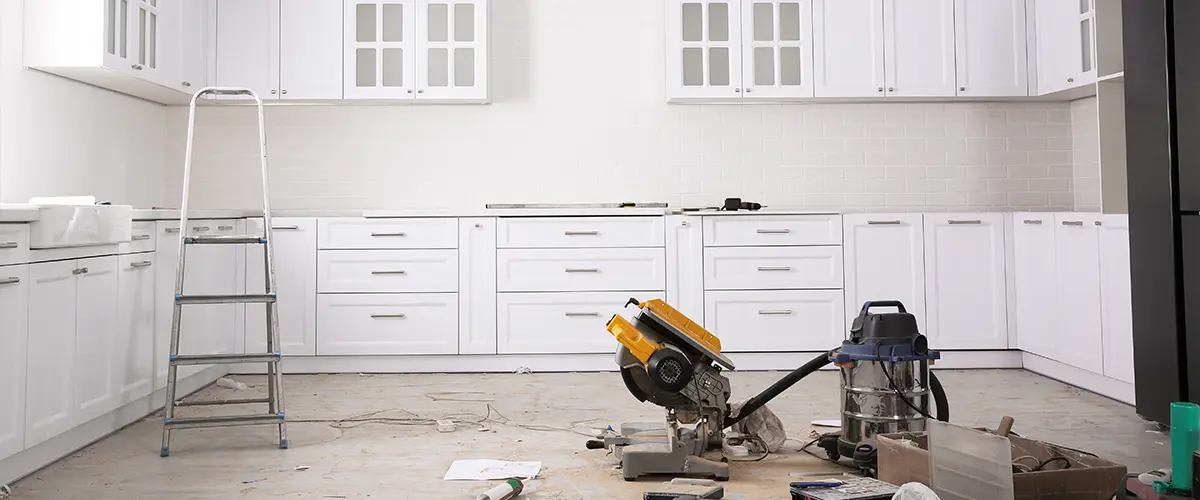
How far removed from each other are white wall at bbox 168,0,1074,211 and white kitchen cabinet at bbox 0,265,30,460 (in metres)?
2.68

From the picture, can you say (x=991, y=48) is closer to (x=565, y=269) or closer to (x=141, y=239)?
(x=565, y=269)

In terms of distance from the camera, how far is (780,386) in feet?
9.21

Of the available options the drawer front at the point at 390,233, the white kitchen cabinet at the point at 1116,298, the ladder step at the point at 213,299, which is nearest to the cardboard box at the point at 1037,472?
the white kitchen cabinet at the point at 1116,298

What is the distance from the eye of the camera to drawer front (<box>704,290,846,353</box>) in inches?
192

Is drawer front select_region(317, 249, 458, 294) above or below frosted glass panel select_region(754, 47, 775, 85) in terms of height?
below

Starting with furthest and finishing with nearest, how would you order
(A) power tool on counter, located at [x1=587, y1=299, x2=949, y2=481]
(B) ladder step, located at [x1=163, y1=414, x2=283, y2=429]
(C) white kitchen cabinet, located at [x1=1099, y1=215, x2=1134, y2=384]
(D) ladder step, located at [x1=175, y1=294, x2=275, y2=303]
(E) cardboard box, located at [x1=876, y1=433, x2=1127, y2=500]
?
(C) white kitchen cabinet, located at [x1=1099, y1=215, x2=1134, y2=384] < (D) ladder step, located at [x1=175, y1=294, x2=275, y2=303] < (B) ladder step, located at [x1=163, y1=414, x2=283, y2=429] < (A) power tool on counter, located at [x1=587, y1=299, x2=949, y2=481] < (E) cardboard box, located at [x1=876, y1=433, x2=1127, y2=500]

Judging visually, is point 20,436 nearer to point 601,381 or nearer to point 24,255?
point 24,255

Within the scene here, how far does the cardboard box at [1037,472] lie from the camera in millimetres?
2176

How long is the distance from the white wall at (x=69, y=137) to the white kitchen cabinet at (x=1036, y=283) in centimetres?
497

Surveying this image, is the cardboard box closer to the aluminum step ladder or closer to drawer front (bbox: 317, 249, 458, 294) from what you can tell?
the aluminum step ladder

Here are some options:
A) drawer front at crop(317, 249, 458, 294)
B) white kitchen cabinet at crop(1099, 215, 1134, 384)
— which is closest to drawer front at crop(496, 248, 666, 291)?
drawer front at crop(317, 249, 458, 294)

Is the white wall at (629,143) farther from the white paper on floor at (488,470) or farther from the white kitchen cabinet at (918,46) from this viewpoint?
the white paper on floor at (488,470)

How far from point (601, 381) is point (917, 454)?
2.37 metres

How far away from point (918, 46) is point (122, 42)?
14.2ft
